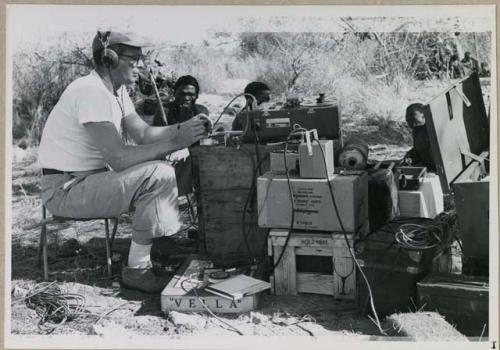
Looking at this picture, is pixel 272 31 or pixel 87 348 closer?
pixel 87 348

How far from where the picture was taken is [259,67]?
6.64 meters

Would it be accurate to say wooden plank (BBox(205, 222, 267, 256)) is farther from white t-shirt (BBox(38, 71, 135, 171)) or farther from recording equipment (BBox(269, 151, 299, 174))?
white t-shirt (BBox(38, 71, 135, 171))

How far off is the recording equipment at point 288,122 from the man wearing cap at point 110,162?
1.26 feet

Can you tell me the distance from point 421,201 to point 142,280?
2225 mm

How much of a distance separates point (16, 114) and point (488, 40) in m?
3.61

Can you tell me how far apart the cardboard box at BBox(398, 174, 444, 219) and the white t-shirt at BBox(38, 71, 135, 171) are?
2319 millimetres

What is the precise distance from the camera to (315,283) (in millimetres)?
4484

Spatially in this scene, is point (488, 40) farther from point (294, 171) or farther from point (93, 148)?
point (93, 148)

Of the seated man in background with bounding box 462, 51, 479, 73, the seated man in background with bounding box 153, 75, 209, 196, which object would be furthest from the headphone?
the seated man in background with bounding box 462, 51, 479, 73

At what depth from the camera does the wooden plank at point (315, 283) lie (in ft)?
14.6

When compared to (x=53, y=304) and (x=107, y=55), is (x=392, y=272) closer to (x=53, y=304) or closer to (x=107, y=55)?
(x=53, y=304)

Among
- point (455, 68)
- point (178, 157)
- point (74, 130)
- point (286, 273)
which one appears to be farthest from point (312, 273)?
point (455, 68)

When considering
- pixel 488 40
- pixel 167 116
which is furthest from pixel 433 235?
pixel 167 116

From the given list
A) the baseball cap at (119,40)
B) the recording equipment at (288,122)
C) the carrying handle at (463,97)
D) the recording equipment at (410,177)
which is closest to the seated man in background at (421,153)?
the recording equipment at (410,177)
